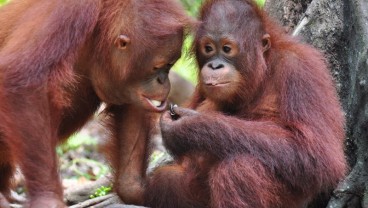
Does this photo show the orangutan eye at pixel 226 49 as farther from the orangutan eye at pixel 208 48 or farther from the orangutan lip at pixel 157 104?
the orangutan lip at pixel 157 104

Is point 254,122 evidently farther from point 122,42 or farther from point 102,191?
point 102,191

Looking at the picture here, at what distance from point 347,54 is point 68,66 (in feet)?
6.42

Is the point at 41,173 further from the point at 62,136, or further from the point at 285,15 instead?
the point at 285,15

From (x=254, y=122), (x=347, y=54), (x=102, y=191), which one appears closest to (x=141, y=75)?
(x=254, y=122)

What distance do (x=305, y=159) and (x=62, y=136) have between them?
167 cm

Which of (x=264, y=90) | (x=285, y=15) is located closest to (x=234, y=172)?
(x=264, y=90)

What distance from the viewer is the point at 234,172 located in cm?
446

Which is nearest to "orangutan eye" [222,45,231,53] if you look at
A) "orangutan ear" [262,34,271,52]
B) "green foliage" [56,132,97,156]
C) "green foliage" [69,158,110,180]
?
"orangutan ear" [262,34,271,52]

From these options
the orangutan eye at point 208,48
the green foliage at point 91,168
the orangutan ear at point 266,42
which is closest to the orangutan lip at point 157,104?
the orangutan eye at point 208,48

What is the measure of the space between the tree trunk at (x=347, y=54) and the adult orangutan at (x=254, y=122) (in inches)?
8.0

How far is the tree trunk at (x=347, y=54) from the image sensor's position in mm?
4996

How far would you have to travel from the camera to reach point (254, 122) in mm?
4684

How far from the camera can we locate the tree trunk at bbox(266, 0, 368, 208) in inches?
197

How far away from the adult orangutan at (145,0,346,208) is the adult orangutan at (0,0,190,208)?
26 centimetres
